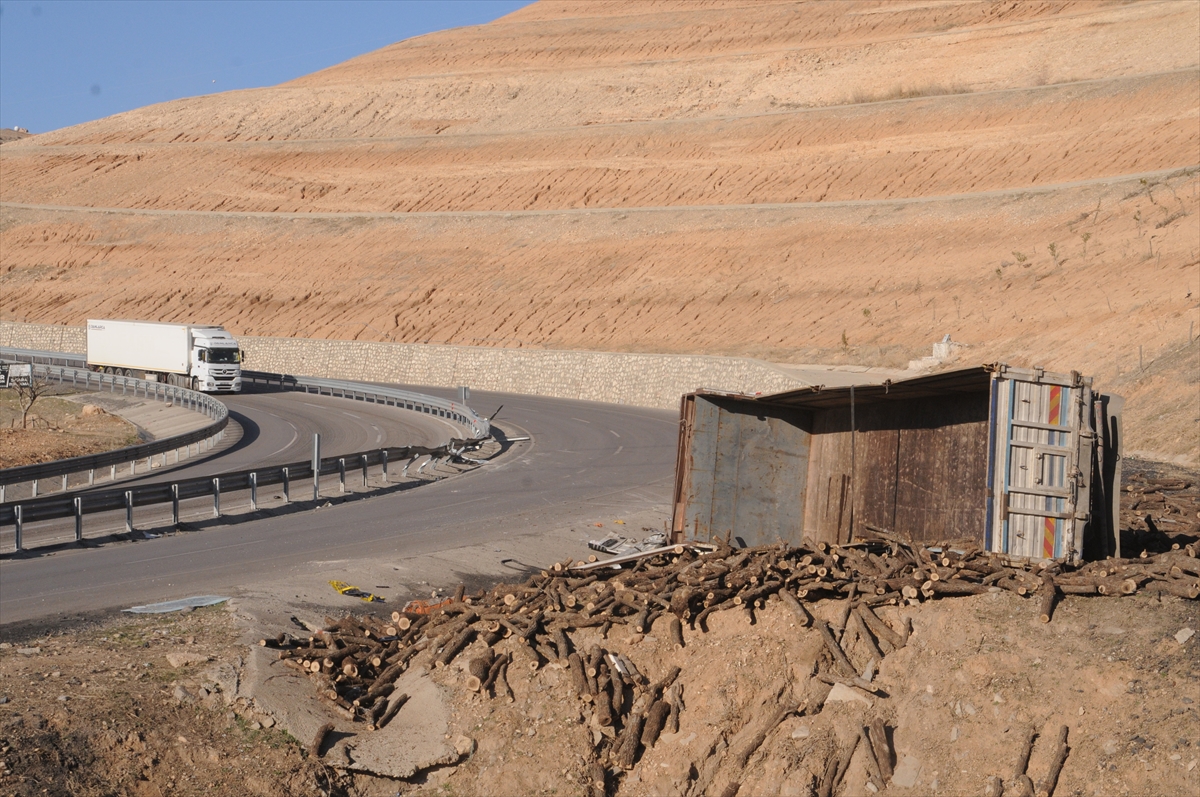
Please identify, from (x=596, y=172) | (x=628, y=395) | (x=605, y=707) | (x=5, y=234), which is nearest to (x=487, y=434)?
(x=628, y=395)

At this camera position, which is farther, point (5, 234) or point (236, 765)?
point (5, 234)

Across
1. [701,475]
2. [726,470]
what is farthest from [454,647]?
[726,470]

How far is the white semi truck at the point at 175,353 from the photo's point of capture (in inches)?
1781

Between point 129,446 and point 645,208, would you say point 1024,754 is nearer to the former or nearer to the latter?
point 129,446

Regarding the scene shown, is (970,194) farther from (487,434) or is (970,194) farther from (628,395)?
(487,434)

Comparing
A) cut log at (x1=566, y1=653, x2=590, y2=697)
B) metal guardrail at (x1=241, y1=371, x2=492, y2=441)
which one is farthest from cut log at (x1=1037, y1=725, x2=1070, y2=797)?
metal guardrail at (x1=241, y1=371, x2=492, y2=441)

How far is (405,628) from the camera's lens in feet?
36.8

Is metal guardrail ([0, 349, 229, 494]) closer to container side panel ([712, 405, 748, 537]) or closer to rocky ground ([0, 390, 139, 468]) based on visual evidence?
rocky ground ([0, 390, 139, 468])

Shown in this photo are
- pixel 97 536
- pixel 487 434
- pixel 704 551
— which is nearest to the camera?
pixel 704 551

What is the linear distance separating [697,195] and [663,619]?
54.2 m

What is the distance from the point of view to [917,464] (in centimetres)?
1273

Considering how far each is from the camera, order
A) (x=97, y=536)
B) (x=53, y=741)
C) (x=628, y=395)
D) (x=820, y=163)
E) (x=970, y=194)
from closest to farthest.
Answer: (x=53, y=741)
(x=97, y=536)
(x=628, y=395)
(x=970, y=194)
(x=820, y=163)

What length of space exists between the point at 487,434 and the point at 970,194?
33077 mm

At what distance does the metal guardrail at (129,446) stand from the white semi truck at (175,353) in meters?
1.43
